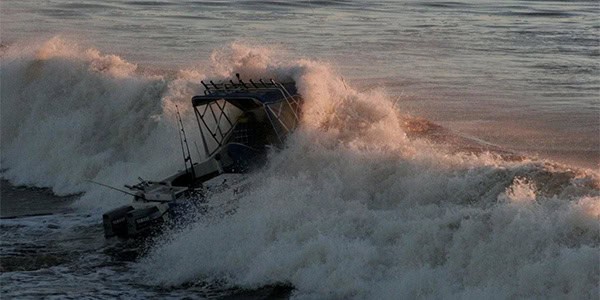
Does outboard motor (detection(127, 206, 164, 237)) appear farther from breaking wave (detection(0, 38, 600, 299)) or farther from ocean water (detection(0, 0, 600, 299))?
breaking wave (detection(0, 38, 600, 299))

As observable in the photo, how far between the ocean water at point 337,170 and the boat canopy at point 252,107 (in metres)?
0.42

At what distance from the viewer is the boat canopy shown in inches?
829

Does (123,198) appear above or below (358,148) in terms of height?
below

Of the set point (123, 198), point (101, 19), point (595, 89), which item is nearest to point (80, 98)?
point (123, 198)

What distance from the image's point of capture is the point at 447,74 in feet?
111

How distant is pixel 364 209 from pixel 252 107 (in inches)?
194

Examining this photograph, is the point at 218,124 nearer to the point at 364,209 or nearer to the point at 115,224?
the point at 115,224

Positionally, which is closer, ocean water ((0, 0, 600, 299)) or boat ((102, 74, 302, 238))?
ocean water ((0, 0, 600, 299))

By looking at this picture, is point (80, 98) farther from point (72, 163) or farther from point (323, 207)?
point (323, 207)

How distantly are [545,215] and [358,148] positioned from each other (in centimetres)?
571

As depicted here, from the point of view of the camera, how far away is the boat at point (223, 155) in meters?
19.8

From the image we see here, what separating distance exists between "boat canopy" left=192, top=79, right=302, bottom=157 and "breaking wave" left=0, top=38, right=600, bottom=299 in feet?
1.25

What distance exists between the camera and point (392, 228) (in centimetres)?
1686

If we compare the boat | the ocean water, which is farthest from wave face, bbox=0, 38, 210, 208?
the boat
